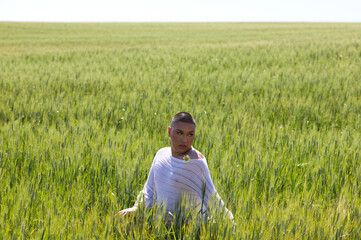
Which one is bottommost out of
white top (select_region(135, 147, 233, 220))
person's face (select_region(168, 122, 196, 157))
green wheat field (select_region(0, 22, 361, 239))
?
green wheat field (select_region(0, 22, 361, 239))

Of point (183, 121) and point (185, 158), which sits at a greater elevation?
point (183, 121)

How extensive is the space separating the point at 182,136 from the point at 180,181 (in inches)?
9.3

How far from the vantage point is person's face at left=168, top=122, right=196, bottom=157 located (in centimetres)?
162

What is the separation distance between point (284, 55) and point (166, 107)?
7.10m

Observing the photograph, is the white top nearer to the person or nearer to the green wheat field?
the person

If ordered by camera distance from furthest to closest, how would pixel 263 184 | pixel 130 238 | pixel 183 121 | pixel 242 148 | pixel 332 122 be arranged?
1. pixel 332 122
2. pixel 242 148
3. pixel 263 184
4. pixel 183 121
5. pixel 130 238

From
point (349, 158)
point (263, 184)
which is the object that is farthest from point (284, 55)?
point (263, 184)

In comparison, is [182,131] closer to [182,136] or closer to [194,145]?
[182,136]

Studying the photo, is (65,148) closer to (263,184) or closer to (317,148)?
(263,184)

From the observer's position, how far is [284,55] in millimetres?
10445

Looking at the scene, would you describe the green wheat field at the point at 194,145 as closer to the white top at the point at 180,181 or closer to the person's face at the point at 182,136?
the white top at the point at 180,181

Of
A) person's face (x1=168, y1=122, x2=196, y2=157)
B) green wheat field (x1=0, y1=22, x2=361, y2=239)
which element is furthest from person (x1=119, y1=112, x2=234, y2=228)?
green wheat field (x1=0, y1=22, x2=361, y2=239)

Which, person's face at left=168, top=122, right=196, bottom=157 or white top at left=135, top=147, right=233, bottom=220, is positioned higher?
person's face at left=168, top=122, right=196, bottom=157

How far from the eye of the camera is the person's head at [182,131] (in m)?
1.62
